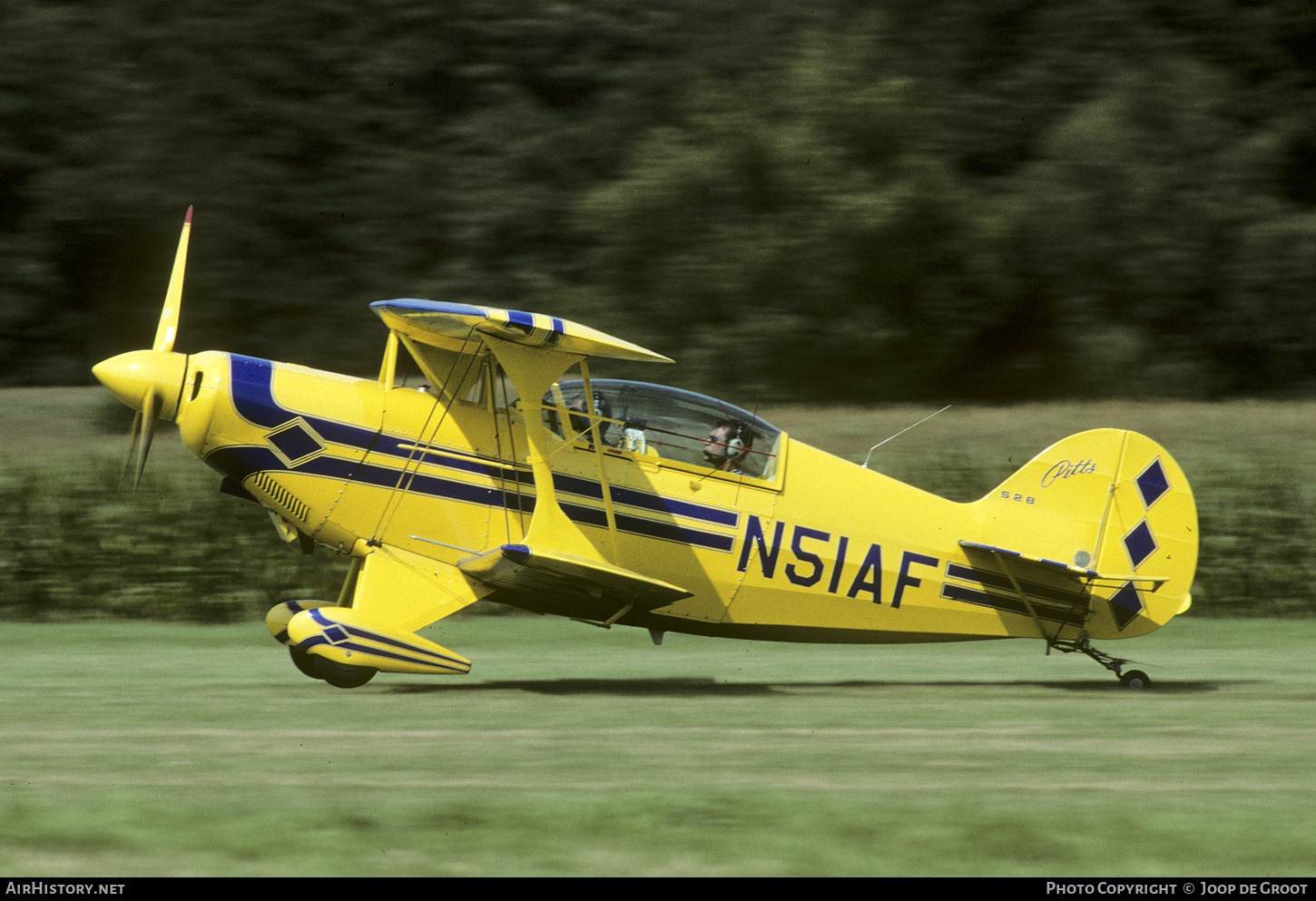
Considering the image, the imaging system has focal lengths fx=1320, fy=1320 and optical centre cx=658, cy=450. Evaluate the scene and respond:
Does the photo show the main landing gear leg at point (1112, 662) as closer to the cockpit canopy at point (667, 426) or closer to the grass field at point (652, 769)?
the grass field at point (652, 769)

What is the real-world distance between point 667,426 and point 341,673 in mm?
2621

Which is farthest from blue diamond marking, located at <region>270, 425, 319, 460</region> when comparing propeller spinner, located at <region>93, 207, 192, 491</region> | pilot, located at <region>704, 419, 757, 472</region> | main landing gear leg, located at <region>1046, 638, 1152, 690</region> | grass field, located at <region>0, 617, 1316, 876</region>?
main landing gear leg, located at <region>1046, 638, 1152, 690</region>

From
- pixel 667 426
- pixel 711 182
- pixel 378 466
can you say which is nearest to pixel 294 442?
pixel 378 466

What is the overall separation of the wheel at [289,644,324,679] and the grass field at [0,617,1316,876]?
0.10 meters

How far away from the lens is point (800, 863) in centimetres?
476

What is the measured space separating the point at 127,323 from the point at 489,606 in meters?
13.6

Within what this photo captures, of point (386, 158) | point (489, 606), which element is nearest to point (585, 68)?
point (386, 158)

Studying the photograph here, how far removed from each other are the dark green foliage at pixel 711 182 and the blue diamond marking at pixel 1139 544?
9530 mm

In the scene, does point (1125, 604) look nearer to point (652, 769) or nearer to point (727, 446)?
point (727, 446)

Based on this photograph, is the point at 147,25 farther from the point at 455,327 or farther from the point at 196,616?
the point at 455,327

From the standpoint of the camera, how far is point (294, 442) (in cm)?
838

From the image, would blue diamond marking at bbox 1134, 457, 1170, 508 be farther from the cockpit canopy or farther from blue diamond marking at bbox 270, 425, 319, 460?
blue diamond marking at bbox 270, 425, 319, 460

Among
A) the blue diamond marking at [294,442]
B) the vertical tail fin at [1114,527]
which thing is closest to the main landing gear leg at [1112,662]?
the vertical tail fin at [1114,527]

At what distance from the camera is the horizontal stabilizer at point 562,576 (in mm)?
7840
